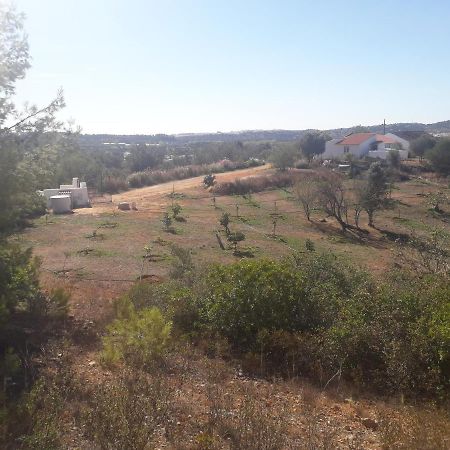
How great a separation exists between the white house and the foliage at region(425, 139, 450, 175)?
25.5ft

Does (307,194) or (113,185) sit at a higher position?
(307,194)

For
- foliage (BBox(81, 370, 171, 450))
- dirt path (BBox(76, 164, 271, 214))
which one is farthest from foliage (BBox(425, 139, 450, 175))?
foliage (BBox(81, 370, 171, 450))

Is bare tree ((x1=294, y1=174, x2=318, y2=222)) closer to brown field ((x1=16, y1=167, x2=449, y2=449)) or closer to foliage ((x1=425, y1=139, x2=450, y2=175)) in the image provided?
brown field ((x1=16, y1=167, x2=449, y2=449))

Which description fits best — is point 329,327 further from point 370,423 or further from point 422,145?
point 422,145

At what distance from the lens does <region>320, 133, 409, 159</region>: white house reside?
54.4m

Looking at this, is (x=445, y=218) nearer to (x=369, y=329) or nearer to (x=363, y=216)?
(x=363, y=216)

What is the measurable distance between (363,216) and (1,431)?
28.8 m

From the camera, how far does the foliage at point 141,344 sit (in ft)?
21.0

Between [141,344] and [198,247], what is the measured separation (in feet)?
44.0

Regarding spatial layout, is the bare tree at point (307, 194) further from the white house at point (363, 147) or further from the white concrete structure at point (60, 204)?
the white house at point (363, 147)

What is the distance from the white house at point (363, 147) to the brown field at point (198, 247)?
13.1 meters

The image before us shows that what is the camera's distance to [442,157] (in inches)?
1754

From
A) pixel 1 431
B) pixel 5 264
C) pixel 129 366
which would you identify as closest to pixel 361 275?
pixel 129 366

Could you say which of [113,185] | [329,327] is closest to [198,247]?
[329,327]
